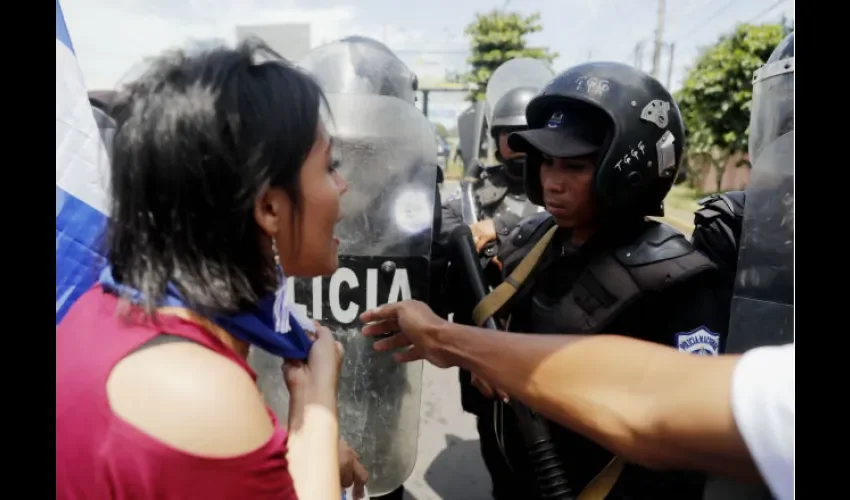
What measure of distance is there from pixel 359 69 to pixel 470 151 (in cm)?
811

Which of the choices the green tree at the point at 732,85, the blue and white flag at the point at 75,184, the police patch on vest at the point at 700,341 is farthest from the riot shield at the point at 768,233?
the green tree at the point at 732,85

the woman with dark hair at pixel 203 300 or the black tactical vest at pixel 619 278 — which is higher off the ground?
the woman with dark hair at pixel 203 300

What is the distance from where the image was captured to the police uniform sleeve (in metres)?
0.71

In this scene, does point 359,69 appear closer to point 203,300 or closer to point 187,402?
point 203,300

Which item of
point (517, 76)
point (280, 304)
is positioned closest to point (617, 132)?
point (280, 304)

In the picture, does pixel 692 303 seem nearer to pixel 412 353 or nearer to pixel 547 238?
pixel 547 238

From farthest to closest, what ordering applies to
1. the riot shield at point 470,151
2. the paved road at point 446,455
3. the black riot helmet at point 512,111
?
the riot shield at point 470,151 → the black riot helmet at point 512,111 → the paved road at point 446,455

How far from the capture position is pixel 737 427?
0.74m

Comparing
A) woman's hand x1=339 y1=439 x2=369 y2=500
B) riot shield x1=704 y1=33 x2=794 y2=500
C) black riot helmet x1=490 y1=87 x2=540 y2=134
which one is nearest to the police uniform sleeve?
riot shield x1=704 y1=33 x2=794 y2=500

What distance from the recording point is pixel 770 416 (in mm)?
716

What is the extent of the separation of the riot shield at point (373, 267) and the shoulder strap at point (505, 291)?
21 cm

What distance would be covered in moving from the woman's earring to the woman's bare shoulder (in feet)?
0.79

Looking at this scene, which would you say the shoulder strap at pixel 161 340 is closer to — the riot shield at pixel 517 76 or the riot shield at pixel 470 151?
the riot shield at pixel 470 151

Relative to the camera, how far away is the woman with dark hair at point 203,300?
31.0 inches
